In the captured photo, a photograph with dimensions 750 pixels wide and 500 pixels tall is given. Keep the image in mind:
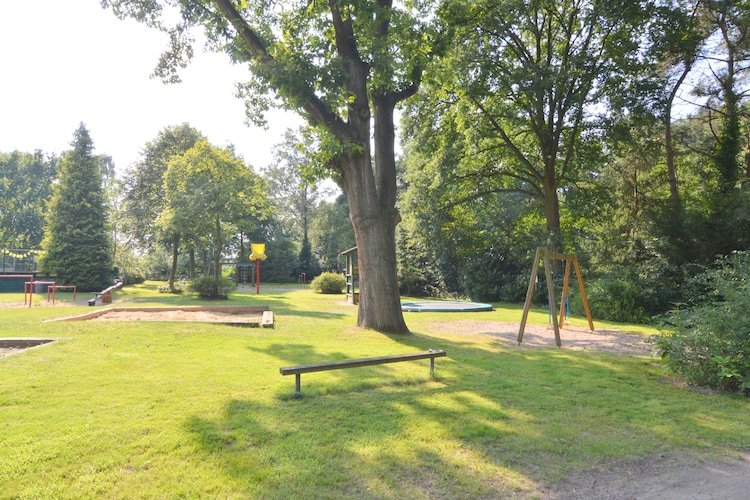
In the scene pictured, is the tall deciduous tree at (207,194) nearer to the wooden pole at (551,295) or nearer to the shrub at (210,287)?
the shrub at (210,287)

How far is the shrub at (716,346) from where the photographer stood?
18.5 feet

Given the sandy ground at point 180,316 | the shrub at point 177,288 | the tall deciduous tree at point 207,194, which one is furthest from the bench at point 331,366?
the shrub at point 177,288

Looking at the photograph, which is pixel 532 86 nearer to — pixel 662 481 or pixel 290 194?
pixel 662 481

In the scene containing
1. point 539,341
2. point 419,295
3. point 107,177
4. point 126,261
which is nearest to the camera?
point 539,341

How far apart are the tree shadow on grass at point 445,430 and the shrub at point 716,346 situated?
0.41 meters

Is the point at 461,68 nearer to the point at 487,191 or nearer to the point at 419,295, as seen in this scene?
the point at 487,191

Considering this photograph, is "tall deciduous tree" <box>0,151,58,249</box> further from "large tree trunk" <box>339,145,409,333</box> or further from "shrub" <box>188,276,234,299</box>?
"large tree trunk" <box>339,145,409,333</box>

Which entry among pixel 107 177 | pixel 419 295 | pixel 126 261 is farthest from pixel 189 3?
pixel 107 177

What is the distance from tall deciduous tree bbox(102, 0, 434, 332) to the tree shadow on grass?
12.4ft

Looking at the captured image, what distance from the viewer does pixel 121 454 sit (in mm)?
3363

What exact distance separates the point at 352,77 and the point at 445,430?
27.2 ft

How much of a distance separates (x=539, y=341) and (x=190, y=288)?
16.5 m

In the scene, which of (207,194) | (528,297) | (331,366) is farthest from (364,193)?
(207,194)

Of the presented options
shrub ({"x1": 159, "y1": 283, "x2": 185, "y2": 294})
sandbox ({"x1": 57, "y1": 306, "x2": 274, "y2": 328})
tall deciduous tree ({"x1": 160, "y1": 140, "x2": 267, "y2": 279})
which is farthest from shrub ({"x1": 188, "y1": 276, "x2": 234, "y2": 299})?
sandbox ({"x1": 57, "y1": 306, "x2": 274, "y2": 328})
